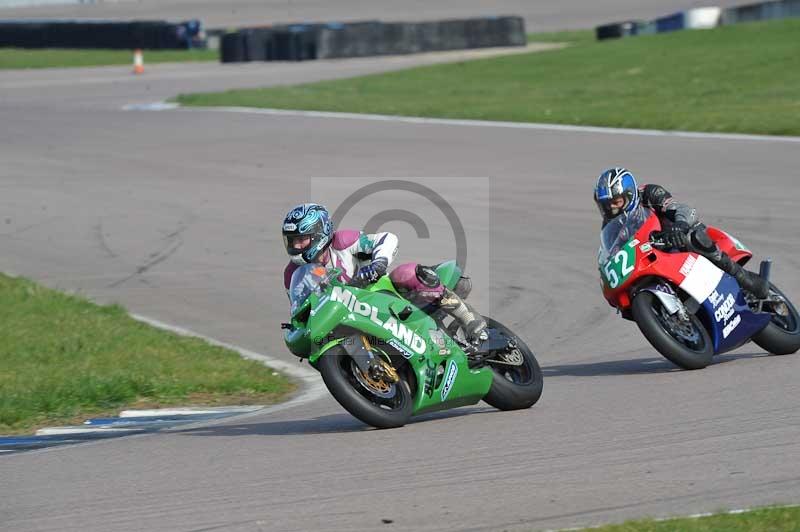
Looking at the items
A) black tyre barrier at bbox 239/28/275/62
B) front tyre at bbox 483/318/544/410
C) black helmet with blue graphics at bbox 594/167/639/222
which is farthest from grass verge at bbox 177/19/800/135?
front tyre at bbox 483/318/544/410

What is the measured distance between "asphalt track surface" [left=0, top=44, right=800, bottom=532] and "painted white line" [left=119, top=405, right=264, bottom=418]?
538 millimetres

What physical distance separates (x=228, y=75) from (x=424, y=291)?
30694 millimetres

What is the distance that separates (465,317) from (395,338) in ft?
1.89

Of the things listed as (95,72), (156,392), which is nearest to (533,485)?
(156,392)

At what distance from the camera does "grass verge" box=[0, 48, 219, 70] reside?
43281mm

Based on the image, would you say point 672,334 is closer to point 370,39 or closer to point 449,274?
point 449,274

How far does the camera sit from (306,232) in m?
7.67

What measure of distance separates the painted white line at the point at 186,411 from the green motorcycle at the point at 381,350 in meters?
1.91

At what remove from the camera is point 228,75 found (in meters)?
37.6

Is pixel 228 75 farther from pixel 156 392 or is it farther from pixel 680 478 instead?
pixel 680 478

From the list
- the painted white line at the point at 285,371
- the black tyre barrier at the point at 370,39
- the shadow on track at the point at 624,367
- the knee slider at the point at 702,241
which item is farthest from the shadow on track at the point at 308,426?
the black tyre barrier at the point at 370,39

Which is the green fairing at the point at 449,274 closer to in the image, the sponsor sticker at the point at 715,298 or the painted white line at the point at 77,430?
the sponsor sticker at the point at 715,298

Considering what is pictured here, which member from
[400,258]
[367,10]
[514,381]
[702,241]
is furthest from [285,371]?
[367,10]

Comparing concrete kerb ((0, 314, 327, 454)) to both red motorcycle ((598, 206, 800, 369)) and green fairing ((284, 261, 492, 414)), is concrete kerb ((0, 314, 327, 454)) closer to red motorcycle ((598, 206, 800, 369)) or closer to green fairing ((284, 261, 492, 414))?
green fairing ((284, 261, 492, 414))
